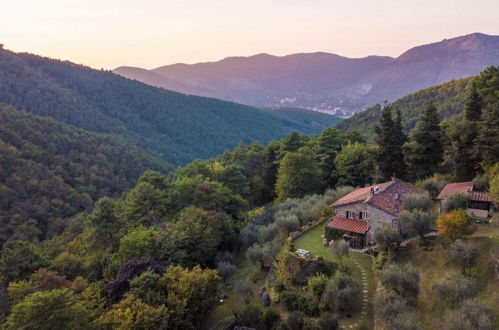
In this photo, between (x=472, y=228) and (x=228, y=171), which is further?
(x=228, y=171)

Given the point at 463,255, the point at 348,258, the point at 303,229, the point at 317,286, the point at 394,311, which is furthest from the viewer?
the point at 303,229

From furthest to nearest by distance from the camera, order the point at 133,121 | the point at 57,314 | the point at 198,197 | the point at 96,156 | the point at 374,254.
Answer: the point at 133,121
the point at 96,156
the point at 198,197
the point at 374,254
the point at 57,314

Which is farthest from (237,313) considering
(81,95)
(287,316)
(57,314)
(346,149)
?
(81,95)

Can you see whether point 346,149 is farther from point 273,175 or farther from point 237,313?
point 237,313

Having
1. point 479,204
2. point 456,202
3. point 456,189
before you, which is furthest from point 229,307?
point 456,189

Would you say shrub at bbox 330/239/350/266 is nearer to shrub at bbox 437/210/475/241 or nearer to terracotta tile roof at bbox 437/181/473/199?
shrub at bbox 437/210/475/241

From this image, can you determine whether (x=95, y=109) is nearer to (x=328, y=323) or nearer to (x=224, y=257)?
(x=224, y=257)
